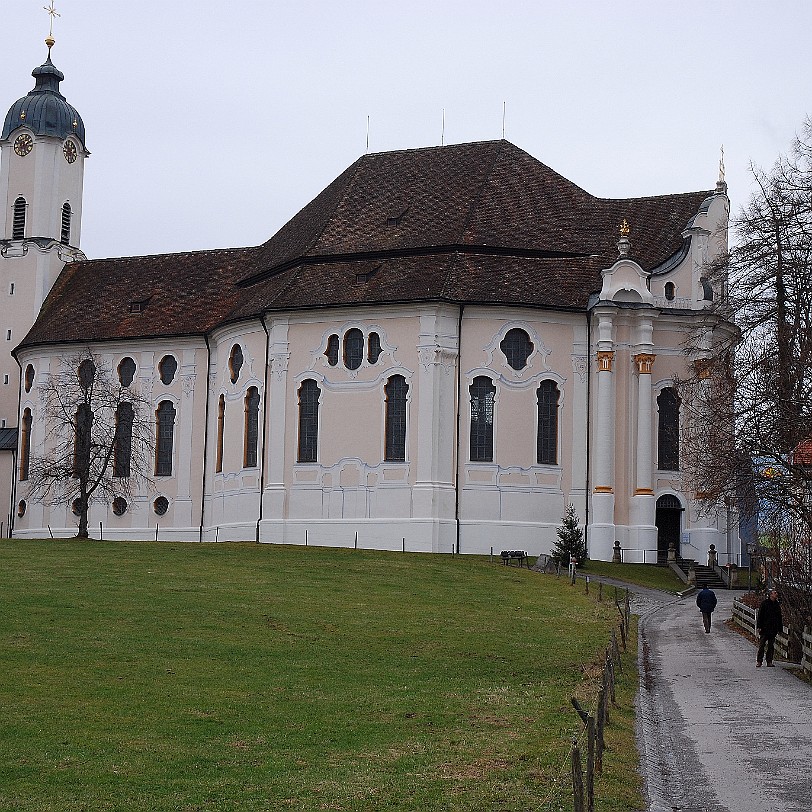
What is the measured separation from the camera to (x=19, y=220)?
245 ft

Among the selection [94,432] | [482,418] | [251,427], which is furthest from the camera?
[94,432]

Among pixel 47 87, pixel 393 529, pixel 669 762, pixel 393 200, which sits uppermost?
pixel 47 87

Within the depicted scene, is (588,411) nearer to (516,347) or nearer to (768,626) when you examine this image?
(516,347)

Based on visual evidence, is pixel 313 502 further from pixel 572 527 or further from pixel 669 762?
pixel 669 762

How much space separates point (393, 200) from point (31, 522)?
2346 centimetres

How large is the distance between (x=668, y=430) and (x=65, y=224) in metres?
35.5

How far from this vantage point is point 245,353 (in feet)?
203

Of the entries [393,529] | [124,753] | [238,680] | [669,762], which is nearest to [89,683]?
[238,680]

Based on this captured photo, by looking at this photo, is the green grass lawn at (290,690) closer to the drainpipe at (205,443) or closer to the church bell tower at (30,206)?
the drainpipe at (205,443)

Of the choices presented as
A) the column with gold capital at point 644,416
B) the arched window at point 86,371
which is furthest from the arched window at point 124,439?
the column with gold capital at point 644,416

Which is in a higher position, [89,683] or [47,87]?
[47,87]

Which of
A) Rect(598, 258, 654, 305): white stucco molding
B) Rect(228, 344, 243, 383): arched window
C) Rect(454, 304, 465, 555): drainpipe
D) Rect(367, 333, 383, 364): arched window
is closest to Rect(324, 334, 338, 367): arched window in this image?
Rect(367, 333, 383, 364): arched window

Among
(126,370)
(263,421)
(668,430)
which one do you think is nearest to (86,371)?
(126,370)

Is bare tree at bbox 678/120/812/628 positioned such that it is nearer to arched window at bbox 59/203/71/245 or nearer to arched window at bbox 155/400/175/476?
arched window at bbox 155/400/175/476
